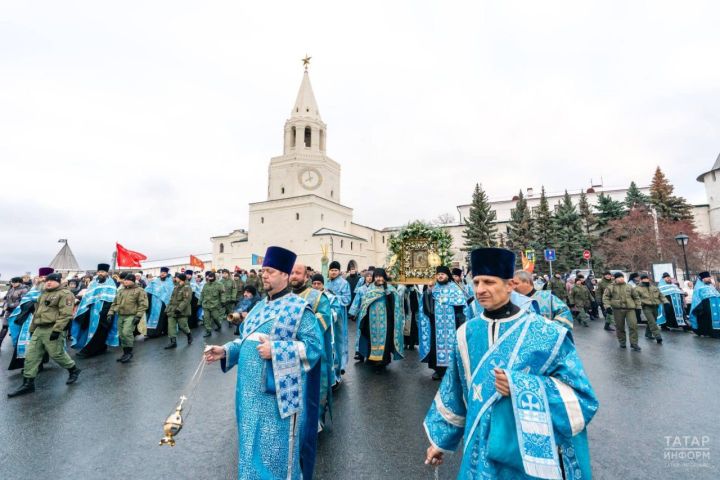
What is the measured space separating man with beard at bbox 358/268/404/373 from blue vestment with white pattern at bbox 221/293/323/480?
472 cm

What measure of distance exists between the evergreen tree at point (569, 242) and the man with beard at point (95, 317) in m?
42.3

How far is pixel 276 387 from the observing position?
8.98ft

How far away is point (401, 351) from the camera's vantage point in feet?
26.4

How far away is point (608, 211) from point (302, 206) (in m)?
39.8

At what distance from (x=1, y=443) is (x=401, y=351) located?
656 cm

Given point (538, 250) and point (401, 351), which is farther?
point (538, 250)

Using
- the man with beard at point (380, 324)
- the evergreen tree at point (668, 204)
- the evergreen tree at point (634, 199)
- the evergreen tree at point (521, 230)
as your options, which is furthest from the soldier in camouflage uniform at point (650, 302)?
the evergreen tree at point (634, 199)

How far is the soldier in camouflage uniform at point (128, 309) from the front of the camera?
8.50 m

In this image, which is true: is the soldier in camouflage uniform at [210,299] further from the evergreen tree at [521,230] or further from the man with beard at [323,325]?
the evergreen tree at [521,230]

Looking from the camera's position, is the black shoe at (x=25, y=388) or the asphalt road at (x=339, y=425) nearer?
the asphalt road at (x=339, y=425)

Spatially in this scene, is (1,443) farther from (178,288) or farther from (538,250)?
(538,250)

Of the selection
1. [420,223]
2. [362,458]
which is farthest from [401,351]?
[420,223]

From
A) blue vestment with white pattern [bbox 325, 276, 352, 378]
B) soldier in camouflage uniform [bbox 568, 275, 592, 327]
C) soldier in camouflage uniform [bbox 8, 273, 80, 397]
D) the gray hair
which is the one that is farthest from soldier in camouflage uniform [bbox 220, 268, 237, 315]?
soldier in camouflage uniform [bbox 568, 275, 592, 327]

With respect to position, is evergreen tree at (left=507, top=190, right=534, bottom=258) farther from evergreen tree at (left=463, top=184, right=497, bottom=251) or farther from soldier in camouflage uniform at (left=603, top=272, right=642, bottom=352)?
soldier in camouflage uniform at (left=603, top=272, right=642, bottom=352)
